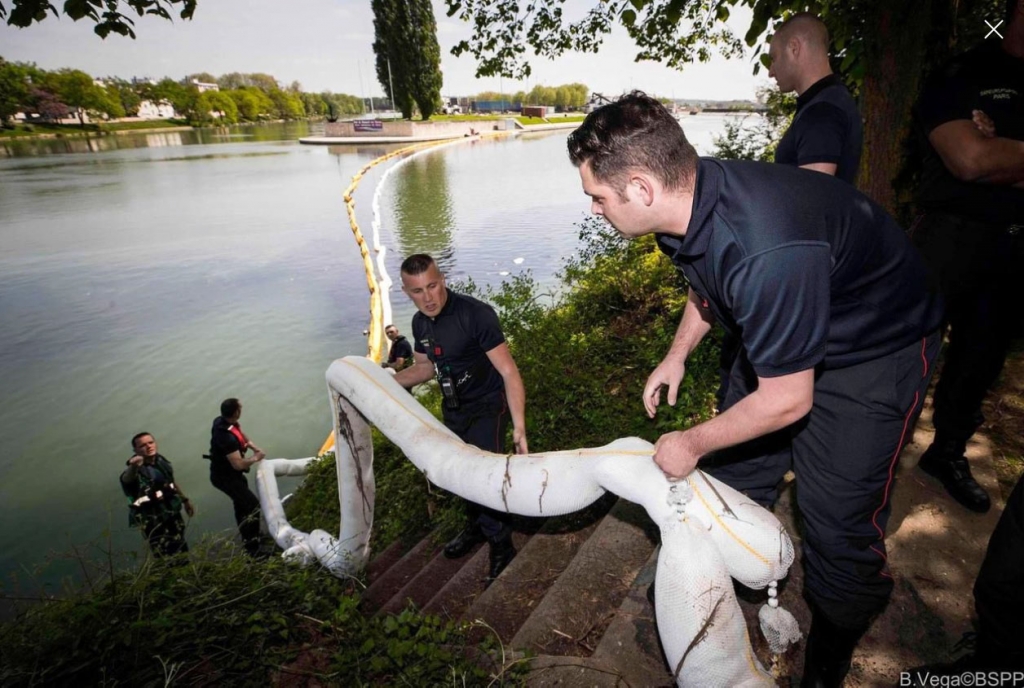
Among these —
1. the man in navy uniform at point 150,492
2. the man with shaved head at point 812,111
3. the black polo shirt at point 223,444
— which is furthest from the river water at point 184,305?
the man with shaved head at point 812,111

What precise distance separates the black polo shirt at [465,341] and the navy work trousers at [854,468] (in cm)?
203

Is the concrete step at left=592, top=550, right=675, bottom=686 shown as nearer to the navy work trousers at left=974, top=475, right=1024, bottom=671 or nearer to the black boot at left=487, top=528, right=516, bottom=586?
the navy work trousers at left=974, top=475, right=1024, bottom=671

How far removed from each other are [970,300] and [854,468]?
63.3 inches

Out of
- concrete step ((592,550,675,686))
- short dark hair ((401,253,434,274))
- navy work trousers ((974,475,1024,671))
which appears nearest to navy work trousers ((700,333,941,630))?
navy work trousers ((974,475,1024,671))

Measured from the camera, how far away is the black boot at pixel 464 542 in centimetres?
408

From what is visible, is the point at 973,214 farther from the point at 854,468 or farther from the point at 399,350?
the point at 399,350

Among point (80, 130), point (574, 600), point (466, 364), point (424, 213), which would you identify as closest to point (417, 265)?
point (466, 364)

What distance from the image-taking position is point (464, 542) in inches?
161

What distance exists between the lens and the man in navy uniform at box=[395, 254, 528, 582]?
3.34m

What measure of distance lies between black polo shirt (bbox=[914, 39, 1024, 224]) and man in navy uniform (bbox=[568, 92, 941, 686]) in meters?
1.01

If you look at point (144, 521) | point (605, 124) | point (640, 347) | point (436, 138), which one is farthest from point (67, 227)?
point (436, 138)

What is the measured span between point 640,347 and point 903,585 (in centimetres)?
340

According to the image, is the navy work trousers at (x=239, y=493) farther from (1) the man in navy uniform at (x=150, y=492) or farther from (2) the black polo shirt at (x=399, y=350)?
(2) the black polo shirt at (x=399, y=350)

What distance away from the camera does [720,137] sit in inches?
363
